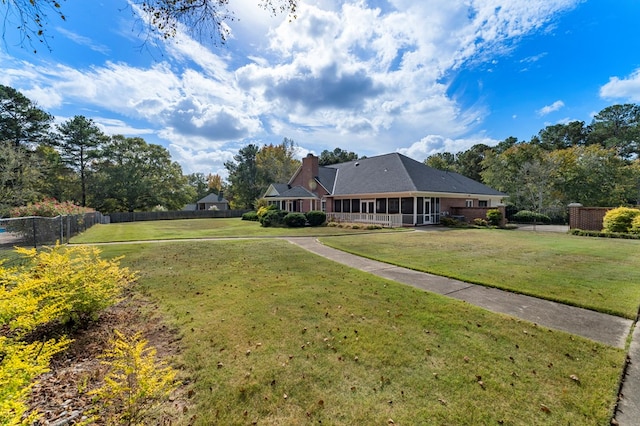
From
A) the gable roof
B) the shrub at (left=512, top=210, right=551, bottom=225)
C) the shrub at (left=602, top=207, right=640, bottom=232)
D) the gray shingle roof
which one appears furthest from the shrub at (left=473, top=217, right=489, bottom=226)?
the gray shingle roof

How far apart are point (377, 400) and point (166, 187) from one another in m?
49.3

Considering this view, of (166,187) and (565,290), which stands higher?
(166,187)

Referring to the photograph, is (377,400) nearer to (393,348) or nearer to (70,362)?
(393,348)

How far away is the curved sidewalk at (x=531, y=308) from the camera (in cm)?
426

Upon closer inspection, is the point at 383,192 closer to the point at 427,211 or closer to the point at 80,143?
the point at 427,211

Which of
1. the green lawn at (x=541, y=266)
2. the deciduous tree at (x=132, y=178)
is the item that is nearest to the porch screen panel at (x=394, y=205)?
the green lawn at (x=541, y=266)

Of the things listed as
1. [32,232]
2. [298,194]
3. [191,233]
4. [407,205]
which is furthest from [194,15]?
[298,194]

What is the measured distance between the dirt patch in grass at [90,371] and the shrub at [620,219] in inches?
883

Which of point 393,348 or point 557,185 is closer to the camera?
point 393,348

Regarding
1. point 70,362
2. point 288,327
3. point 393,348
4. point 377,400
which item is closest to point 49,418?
point 70,362

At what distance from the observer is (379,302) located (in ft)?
17.9

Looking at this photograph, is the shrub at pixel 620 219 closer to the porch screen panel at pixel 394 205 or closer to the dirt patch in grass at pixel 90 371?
the porch screen panel at pixel 394 205

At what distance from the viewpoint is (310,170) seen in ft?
103

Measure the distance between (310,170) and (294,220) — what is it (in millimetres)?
10023
